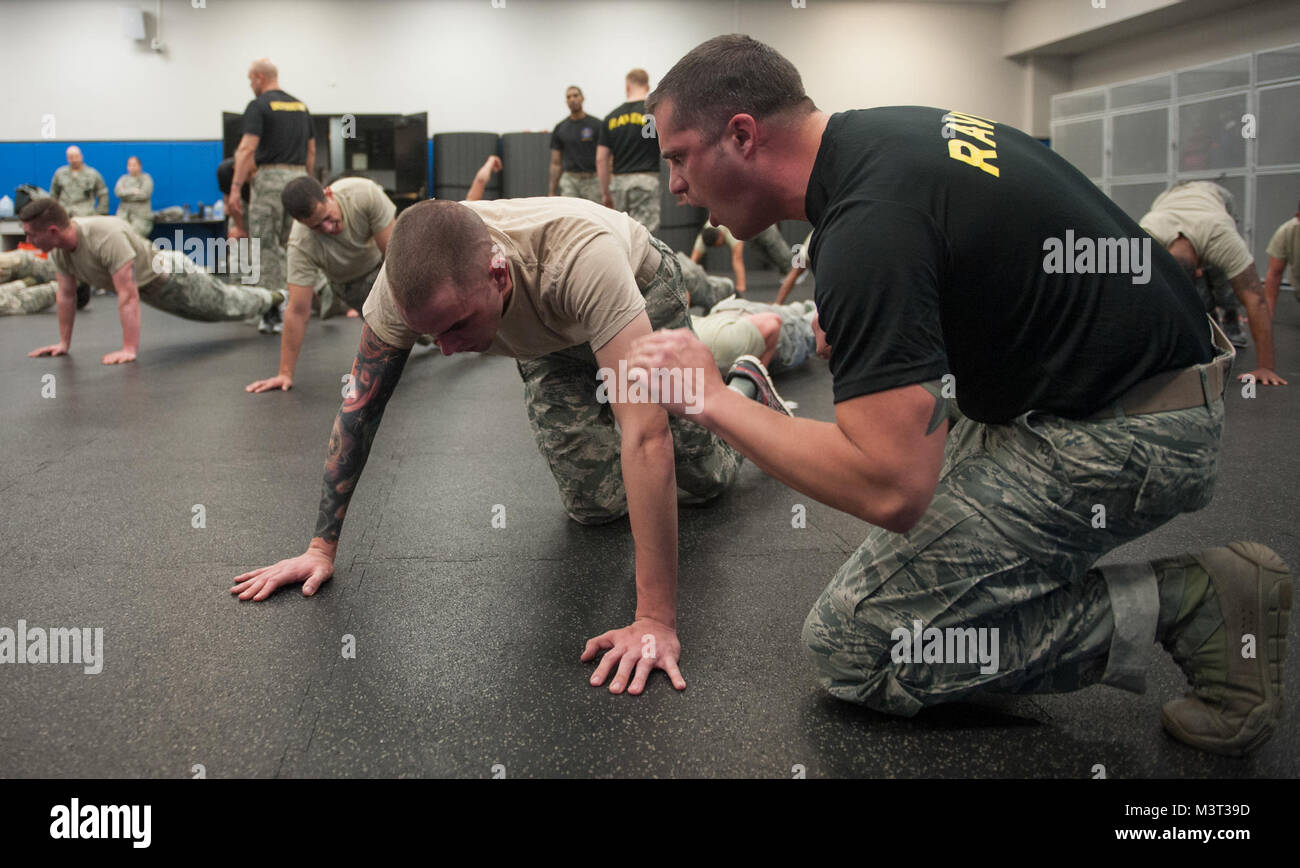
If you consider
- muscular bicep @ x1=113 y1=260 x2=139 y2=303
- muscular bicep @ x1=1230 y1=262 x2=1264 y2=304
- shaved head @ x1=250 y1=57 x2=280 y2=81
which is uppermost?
shaved head @ x1=250 y1=57 x2=280 y2=81

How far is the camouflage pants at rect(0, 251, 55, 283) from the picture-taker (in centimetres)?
789

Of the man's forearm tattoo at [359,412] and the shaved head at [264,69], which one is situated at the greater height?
the shaved head at [264,69]

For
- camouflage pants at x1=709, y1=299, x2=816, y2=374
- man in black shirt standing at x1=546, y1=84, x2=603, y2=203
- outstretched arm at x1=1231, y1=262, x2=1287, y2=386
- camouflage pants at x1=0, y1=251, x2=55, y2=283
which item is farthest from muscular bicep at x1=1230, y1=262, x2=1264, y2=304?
camouflage pants at x1=0, y1=251, x2=55, y2=283

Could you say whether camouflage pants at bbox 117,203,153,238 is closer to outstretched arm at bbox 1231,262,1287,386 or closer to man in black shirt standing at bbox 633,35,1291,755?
outstretched arm at bbox 1231,262,1287,386

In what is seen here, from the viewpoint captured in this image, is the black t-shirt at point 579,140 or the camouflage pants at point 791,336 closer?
the camouflage pants at point 791,336

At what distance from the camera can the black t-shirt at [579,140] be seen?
302 inches

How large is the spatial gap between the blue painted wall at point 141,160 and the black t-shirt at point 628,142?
20.9ft

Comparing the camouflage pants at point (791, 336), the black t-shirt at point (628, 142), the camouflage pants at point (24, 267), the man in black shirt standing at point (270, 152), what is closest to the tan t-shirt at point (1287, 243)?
the camouflage pants at point (791, 336)

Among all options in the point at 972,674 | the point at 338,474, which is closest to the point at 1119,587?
the point at 972,674

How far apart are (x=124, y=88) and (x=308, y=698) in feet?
39.3

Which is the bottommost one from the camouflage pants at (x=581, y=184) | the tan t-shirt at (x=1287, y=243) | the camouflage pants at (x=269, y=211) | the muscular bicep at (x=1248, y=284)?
the muscular bicep at (x=1248, y=284)

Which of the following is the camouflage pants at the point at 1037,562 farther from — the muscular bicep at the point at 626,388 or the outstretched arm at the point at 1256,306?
the outstretched arm at the point at 1256,306

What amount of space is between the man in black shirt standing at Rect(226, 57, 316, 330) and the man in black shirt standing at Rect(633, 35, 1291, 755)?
5.16 metres
